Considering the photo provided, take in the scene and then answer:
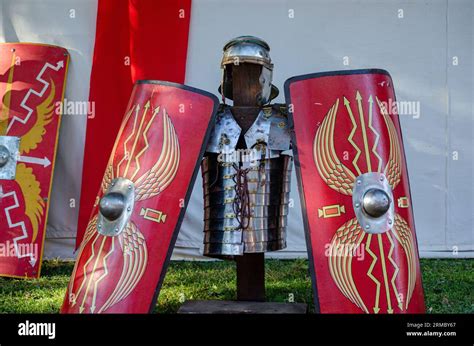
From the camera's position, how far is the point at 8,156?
4.02m

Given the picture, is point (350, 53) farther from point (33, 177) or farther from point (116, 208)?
point (116, 208)

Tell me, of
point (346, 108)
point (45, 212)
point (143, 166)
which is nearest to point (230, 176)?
point (143, 166)

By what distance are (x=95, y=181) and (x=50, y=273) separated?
28.9 inches

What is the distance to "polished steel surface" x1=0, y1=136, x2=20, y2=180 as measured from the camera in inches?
157

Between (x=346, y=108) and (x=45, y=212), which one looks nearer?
(x=346, y=108)

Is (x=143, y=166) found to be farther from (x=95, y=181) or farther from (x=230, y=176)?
(x=95, y=181)

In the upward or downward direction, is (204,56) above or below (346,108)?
above

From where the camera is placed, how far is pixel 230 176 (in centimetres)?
272

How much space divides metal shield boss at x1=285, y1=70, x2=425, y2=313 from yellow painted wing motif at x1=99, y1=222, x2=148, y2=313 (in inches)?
26.9

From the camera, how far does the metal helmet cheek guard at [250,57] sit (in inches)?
109

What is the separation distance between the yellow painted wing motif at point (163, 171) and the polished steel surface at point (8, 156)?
6.25 feet

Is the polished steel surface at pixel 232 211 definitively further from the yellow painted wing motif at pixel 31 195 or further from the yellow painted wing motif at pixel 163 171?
the yellow painted wing motif at pixel 31 195

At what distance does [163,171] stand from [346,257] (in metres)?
0.83
